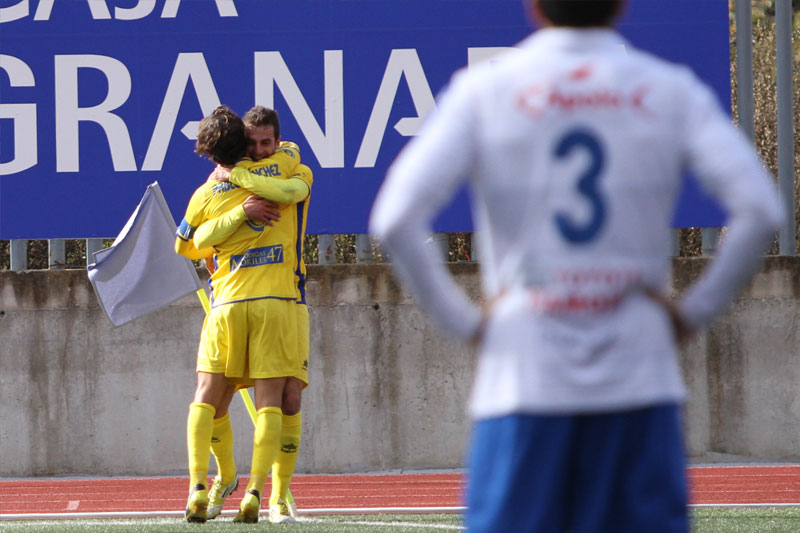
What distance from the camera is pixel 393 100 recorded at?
989 cm

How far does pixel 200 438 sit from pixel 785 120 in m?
5.91

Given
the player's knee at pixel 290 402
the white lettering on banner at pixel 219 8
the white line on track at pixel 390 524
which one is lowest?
the white line on track at pixel 390 524

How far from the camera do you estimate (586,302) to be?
2172 mm

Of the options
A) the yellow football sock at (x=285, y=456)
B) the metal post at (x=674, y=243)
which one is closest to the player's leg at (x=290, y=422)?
the yellow football sock at (x=285, y=456)

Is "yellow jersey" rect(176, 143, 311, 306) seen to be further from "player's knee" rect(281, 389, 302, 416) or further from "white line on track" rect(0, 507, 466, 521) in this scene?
"white line on track" rect(0, 507, 466, 521)

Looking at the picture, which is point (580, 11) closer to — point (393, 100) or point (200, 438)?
point (200, 438)

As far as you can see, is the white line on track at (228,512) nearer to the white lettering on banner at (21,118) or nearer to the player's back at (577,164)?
the white lettering on banner at (21,118)

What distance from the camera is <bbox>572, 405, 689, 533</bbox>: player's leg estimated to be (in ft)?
7.11

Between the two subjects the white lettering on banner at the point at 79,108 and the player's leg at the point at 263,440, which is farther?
the white lettering on banner at the point at 79,108

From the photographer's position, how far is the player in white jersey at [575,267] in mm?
2146

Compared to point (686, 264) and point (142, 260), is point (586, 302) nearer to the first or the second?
point (142, 260)

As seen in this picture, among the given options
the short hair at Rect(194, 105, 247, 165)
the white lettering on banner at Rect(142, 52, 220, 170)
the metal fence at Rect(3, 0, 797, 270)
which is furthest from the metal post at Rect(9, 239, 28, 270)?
the short hair at Rect(194, 105, 247, 165)

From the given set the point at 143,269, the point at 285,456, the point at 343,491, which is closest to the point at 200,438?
the point at 285,456

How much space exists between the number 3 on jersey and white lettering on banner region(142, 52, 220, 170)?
7.97 m
